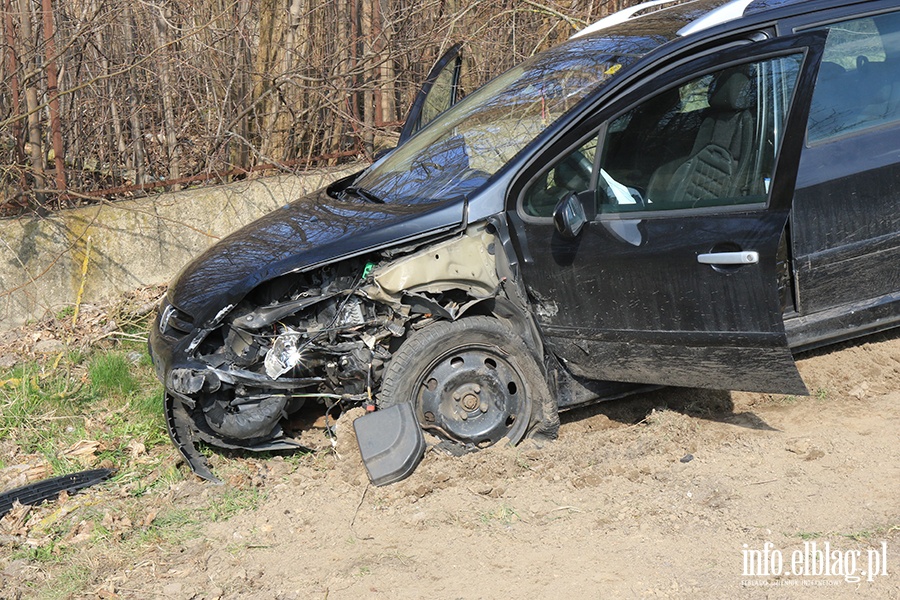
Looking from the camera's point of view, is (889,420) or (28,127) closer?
(889,420)

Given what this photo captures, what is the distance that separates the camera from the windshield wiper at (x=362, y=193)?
4805 millimetres

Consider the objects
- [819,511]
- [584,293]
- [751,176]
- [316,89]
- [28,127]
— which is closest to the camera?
[819,511]

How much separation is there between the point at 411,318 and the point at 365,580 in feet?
4.39

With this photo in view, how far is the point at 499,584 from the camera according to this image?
132 inches

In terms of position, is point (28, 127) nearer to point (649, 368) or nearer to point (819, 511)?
point (649, 368)

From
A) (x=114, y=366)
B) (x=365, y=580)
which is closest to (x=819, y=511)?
(x=365, y=580)

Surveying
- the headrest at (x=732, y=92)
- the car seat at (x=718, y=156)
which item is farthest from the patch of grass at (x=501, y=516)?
the headrest at (x=732, y=92)

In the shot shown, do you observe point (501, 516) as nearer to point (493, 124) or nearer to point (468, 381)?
point (468, 381)

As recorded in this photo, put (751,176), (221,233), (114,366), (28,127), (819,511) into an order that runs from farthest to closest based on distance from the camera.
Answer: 1. (221,233)
2. (28,127)
3. (114,366)
4. (751,176)
5. (819,511)

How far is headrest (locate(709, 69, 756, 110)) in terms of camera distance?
13.0 feet

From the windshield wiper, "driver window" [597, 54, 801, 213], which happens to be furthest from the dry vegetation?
"driver window" [597, 54, 801, 213]

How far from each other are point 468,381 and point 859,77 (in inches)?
90.8

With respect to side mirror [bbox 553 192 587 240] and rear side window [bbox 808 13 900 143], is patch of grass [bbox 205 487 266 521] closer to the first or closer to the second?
side mirror [bbox 553 192 587 240]

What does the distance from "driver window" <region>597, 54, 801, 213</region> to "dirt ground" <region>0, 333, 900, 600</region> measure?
114 cm
